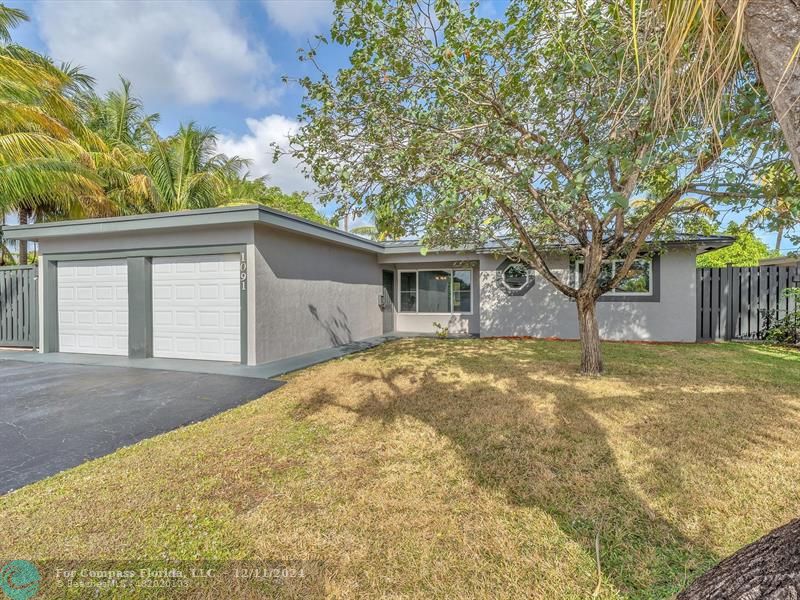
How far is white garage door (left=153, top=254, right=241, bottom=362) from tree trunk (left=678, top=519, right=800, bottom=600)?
714 centimetres

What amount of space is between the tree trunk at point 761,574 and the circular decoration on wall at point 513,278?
31.7 ft

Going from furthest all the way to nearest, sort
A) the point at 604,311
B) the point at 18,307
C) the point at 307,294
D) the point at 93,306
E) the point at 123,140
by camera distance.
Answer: the point at 123,140 → the point at 604,311 → the point at 18,307 → the point at 307,294 → the point at 93,306

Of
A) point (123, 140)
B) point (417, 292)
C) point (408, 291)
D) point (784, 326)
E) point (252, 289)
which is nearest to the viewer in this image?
point (252, 289)

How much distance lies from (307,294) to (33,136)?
25.4 ft

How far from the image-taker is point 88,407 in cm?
448

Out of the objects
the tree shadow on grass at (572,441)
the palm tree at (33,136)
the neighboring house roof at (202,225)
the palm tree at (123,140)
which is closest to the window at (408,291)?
the neighboring house roof at (202,225)

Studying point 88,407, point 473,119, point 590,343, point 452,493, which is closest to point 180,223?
point 88,407

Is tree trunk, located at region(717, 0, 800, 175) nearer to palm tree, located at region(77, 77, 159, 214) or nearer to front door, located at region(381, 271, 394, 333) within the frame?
front door, located at region(381, 271, 394, 333)

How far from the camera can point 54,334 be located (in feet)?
27.0

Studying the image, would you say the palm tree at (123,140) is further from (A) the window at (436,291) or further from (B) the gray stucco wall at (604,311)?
(B) the gray stucco wall at (604,311)

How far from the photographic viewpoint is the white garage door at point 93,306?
307 inches

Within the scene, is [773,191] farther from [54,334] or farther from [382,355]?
[54,334]

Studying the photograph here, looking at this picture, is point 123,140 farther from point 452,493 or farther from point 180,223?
point 452,493

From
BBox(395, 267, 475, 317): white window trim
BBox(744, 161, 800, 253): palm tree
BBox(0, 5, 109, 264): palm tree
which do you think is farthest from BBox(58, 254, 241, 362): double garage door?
BBox(744, 161, 800, 253): palm tree
